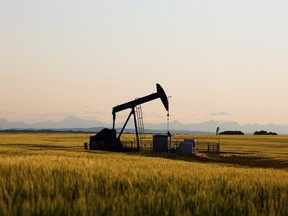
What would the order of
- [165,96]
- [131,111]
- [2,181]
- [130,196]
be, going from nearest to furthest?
[130,196], [2,181], [165,96], [131,111]

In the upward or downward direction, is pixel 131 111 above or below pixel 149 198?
above

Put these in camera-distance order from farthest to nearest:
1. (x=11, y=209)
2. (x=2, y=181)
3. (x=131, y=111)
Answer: (x=131, y=111), (x=2, y=181), (x=11, y=209)

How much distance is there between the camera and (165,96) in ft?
189

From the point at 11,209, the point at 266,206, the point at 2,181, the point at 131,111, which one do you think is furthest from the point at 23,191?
the point at 131,111

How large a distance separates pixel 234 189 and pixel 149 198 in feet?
9.45

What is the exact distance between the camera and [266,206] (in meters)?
6.72

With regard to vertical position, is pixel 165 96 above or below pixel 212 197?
above

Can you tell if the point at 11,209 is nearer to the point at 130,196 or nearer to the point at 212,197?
the point at 130,196

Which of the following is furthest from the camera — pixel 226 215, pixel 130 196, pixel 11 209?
pixel 130 196

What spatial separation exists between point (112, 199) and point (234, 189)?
10.3ft

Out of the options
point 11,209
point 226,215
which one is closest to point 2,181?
point 11,209

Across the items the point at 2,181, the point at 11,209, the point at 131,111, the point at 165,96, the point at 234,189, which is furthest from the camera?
the point at 131,111

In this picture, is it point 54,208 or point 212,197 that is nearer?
point 54,208

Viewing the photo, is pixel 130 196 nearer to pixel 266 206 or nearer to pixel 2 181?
pixel 266 206
